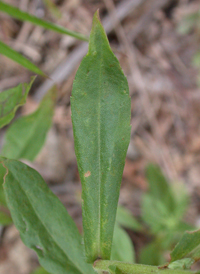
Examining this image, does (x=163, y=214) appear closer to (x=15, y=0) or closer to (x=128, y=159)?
(x=128, y=159)

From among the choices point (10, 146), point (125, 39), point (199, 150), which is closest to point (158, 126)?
point (199, 150)

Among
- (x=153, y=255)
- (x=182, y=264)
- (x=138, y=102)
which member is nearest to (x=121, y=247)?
(x=153, y=255)

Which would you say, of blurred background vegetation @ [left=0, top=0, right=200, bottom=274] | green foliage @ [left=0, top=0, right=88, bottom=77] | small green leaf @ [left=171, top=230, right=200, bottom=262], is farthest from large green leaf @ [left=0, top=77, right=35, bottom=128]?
blurred background vegetation @ [left=0, top=0, right=200, bottom=274]

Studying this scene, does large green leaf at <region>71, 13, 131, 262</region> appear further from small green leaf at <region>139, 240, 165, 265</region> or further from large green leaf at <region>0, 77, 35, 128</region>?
small green leaf at <region>139, 240, 165, 265</region>

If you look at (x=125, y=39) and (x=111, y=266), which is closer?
(x=111, y=266)

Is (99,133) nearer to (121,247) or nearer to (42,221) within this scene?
(42,221)

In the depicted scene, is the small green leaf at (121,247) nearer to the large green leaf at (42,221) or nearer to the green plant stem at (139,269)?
the large green leaf at (42,221)

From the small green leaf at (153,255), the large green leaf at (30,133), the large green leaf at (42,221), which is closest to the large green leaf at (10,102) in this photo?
the large green leaf at (42,221)
